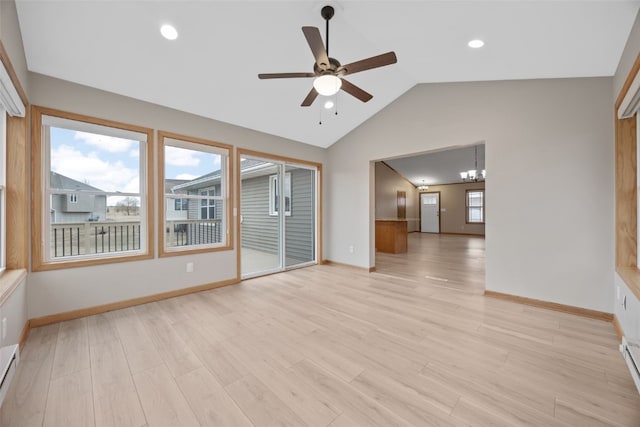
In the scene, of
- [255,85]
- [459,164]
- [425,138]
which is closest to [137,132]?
[255,85]

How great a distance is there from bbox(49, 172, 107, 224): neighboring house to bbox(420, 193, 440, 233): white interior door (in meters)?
12.6

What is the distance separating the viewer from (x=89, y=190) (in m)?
3.04

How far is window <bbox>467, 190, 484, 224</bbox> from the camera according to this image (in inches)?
456

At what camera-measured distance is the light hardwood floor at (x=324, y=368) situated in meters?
1.51

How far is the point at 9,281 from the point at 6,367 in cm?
118

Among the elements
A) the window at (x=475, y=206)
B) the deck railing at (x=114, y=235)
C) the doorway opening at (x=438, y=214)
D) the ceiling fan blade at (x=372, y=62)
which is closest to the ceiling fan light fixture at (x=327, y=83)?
the ceiling fan blade at (x=372, y=62)

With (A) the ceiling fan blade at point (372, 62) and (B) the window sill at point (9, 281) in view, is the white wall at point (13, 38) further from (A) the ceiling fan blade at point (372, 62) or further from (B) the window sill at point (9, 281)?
(A) the ceiling fan blade at point (372, 62)

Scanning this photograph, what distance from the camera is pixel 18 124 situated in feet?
8.11

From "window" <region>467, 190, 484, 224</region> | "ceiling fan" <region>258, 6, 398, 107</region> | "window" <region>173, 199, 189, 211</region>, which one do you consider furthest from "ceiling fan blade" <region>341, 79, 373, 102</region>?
"window" <region>467, 190, 484, 224</region>

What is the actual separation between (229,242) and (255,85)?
230 centimetres

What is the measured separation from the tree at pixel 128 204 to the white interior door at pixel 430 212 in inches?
Result: 484

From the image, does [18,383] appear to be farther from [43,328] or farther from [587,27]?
[587,27]

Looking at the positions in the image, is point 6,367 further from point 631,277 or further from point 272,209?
point 631,277

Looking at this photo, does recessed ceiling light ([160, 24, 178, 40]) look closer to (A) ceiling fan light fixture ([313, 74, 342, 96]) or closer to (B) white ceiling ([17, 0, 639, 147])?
(B) white ceiling ([17, 0, 639, 147])
